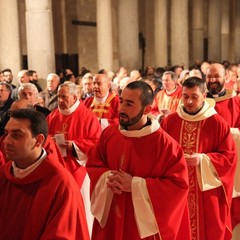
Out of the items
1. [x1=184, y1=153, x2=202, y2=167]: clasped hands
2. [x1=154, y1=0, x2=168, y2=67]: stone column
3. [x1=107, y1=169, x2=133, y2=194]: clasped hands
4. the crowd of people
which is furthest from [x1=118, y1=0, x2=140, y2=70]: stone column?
[x1=107, y1=169, x2=133, y2=194]: clasped hands

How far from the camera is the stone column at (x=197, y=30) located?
30.4 m

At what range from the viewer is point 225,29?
35562mm

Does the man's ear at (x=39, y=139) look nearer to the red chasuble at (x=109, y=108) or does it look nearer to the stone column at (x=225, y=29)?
the red chasuble at (x=109, y=108)

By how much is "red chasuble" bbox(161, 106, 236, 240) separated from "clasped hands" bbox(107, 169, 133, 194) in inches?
53.8

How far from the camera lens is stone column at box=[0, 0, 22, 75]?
12.8 metres

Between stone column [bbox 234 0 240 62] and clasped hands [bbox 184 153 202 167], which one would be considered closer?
clasped hands [bbox 184 153 202 167]

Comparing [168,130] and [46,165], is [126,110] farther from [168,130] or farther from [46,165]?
[168,130]

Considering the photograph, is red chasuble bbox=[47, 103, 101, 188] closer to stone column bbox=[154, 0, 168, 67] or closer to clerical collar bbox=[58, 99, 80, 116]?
clerical collar bbox=[58, 99, 80, 116]

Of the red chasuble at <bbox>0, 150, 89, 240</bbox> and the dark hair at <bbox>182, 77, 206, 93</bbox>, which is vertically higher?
the dark hair at <bbox>182, 77, 206, 93</bbox>

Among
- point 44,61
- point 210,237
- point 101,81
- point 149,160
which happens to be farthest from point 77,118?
point 44,61

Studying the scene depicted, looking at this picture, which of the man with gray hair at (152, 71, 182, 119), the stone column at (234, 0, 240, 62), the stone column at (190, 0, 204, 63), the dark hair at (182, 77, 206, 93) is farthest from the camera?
the stone column at (234, 0, 240, 62)

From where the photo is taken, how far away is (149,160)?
442cm

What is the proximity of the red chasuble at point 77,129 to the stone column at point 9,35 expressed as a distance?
6.00 m

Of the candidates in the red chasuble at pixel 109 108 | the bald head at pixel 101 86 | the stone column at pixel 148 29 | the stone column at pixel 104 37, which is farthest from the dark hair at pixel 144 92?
the stone column at pixel 148 29
